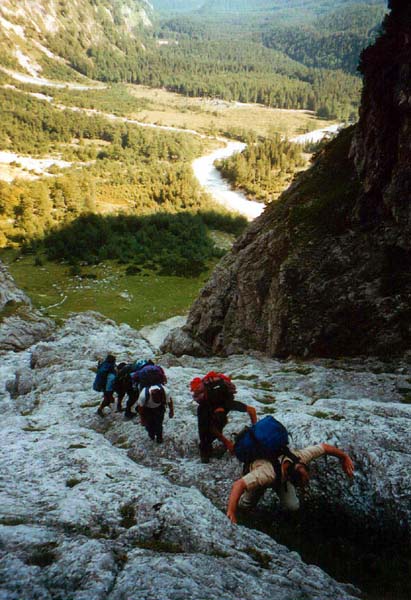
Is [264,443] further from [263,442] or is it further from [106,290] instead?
[106,290]

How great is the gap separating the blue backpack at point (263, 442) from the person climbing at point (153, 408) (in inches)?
199

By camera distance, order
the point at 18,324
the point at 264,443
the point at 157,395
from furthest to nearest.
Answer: the point at 18,324, the point at 157,395, the point at 264,443

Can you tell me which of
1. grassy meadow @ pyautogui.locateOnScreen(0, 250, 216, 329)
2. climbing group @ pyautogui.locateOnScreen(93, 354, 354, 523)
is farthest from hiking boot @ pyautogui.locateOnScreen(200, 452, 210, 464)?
grassy meadow @ pyautogui.locateOnScreen(0, 250, 216, 329)

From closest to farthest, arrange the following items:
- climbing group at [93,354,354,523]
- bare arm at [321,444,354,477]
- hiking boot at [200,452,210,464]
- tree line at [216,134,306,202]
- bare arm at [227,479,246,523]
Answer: bare arm at [227,479,246,523], climbing group at [93,354,354,523], bare arm at [321,444,354,477], hiking boot at [200,452,210,464], tree line at [216,134,306,202]

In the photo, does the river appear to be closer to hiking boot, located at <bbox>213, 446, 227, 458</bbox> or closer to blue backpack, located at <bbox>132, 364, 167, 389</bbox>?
blue backpack, located at <bbox>132, 364, 167, 389</bbox>

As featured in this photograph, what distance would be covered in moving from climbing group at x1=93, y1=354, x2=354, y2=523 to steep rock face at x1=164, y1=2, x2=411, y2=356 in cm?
1189

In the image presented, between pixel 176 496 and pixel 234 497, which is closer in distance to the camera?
pixel 234 497

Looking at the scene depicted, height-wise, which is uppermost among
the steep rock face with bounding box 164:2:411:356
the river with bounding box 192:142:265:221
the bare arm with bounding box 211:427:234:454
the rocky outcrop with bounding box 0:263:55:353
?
the river with bounding box 192:142:265:221

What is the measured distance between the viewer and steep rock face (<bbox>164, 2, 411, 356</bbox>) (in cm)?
1966

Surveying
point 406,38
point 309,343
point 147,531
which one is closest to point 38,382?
point 309,343

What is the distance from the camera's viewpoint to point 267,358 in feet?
83.8

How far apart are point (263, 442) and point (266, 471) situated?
644 mm

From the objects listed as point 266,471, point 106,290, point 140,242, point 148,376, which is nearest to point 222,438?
point 148,376

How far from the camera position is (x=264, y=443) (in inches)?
318
